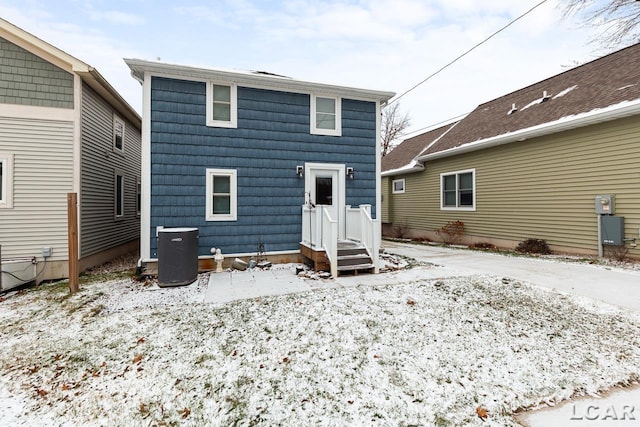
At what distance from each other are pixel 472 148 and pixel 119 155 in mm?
11468

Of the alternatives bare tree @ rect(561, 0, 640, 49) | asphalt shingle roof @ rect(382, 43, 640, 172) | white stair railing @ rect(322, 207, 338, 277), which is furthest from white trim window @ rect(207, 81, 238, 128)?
bare tree @ rect(561, 0, 640, 49)

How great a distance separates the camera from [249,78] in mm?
6750

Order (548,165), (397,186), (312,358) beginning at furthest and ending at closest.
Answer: (397,186) → (548,165) → (312,358)

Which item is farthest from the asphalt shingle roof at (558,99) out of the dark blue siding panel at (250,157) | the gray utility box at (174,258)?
the gray utility box at (174,258)

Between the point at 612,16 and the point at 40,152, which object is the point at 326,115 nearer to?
the point at 40,152

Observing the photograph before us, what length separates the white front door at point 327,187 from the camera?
24.4 feet

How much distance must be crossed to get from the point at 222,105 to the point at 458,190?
29.0 feet

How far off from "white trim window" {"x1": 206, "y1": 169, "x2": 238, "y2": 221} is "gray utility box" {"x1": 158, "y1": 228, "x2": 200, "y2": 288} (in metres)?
1.18

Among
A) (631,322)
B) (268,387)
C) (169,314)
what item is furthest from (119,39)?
(631,322)

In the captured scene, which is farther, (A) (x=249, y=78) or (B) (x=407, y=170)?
(B) (x=407, y=170)

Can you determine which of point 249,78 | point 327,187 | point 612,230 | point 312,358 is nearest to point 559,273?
point 612,230

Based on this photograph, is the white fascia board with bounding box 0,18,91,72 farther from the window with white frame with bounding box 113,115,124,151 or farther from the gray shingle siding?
the window with white frame with bounding box 113,115,124,151

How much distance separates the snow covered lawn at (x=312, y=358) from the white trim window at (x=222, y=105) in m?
4.05

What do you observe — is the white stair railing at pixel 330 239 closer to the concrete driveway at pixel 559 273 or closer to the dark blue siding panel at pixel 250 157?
the dark blue siding panel at pixel 250 157
